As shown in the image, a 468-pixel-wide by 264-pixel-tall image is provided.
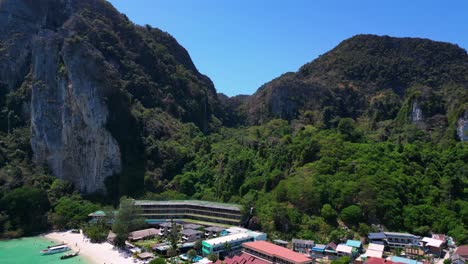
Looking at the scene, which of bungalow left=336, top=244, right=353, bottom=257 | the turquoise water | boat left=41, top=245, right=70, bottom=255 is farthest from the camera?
boat left=41, top=245, right=70, bottom=255

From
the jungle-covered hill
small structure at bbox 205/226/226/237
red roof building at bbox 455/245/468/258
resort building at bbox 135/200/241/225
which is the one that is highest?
the jungle-covered hill

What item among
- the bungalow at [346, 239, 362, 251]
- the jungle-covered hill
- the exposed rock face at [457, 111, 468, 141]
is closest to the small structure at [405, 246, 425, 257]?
the jungle-covered hill

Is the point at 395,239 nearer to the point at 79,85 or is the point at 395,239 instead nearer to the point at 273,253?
the point at 273,253

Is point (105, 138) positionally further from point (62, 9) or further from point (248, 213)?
point (62, 9)

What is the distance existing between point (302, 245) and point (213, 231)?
31.7 feet

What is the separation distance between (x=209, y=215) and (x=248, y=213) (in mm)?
4677

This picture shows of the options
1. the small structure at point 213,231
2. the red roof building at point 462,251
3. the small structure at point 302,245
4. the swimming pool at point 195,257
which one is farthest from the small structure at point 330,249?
the small structure at point 213,231

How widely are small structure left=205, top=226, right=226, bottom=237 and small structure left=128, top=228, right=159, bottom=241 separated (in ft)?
17.7

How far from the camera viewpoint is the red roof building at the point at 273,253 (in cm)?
3247

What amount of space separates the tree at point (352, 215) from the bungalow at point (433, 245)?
21.0ft

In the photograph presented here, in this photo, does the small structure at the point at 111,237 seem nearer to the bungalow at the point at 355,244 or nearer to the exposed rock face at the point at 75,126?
the exposed rock face at the point at 75,126

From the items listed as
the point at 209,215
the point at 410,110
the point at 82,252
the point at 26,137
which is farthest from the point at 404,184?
the point at 26,137

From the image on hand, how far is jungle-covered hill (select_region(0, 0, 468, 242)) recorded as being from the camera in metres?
43.3

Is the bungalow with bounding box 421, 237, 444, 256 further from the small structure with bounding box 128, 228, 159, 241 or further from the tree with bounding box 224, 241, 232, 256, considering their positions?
the small structure with bounding box 128, 228, 159, 241
